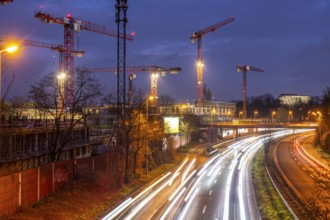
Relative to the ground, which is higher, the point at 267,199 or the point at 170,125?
the point at 170,125

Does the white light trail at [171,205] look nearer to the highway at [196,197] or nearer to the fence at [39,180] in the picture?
the highway at [196,197]

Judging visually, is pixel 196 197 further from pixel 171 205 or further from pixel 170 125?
pixel 170 125

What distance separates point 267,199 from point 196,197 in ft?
19.3

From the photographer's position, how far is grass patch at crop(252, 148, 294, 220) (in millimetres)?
27312

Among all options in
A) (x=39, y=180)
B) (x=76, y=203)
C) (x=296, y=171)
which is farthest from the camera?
(x=296, y=171)

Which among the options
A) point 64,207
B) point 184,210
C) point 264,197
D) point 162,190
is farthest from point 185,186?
point 64,207

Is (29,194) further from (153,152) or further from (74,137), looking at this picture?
(153,152)

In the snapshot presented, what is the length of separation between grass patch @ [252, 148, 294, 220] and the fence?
13.1m

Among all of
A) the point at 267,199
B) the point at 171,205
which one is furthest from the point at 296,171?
the point at 171,205

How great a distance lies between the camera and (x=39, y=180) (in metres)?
25.7

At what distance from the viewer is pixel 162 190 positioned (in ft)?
123

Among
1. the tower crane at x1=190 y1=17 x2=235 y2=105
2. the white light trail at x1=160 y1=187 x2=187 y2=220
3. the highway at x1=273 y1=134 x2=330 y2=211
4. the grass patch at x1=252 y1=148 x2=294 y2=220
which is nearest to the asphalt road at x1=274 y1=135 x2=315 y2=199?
the highway at x1=273 y1=134 x2=330 y2=211

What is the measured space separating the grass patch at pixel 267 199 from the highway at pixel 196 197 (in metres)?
0.65

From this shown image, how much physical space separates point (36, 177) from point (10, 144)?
15.0 m
